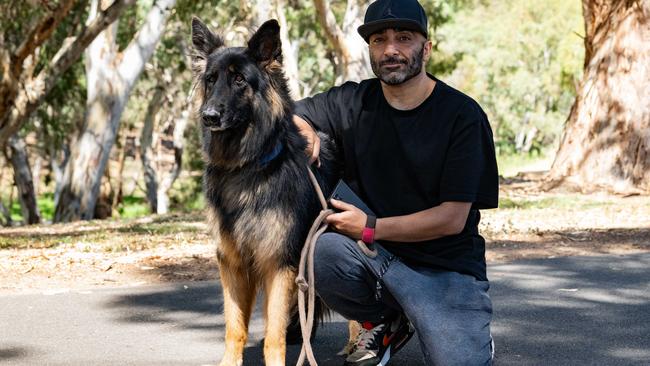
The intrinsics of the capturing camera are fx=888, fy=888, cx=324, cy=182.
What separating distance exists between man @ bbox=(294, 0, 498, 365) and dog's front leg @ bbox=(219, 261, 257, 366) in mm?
433

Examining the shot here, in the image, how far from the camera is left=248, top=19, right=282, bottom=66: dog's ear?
14.8ft

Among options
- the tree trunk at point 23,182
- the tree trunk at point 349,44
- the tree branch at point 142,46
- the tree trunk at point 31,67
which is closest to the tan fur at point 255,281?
the tree trunk at point 31,67

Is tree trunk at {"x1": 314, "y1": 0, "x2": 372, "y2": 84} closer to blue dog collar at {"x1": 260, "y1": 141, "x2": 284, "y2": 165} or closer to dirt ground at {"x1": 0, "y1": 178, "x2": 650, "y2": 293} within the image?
dirt ground at {"x1": 0, "y1": 178, "x2": 650, "y2": 293}

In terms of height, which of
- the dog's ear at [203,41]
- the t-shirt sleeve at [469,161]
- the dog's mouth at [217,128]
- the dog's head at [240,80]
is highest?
the dog's ear at [203,41]

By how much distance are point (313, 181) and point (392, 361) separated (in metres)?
1.36

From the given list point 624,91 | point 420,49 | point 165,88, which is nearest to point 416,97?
point 420,49

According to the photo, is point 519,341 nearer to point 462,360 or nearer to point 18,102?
point 462,360

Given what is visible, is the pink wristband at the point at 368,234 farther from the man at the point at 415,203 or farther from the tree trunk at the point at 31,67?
the tree trunk at the point at 31,67

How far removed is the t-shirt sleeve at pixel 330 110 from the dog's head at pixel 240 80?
1.15ft

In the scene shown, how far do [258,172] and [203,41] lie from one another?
2.45ft

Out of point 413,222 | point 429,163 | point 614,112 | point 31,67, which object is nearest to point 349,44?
point 614,112

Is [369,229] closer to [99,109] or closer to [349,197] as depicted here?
[349,197]

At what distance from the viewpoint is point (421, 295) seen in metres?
4.56

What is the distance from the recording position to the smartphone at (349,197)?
469 cm
